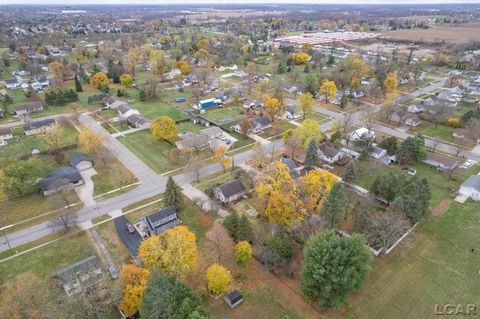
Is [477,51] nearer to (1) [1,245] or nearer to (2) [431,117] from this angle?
(2) [431,117]

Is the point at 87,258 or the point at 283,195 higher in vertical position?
the point at 283,195

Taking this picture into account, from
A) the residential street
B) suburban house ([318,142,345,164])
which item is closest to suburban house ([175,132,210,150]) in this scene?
the residential street

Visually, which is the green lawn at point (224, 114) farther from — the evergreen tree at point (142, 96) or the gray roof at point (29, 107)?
the gray roof at point (29, 107)

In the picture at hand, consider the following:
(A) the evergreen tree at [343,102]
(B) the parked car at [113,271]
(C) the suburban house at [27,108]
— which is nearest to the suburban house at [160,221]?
(B) the parked car at [113,271]

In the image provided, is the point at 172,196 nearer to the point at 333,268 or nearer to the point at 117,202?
the point at 117,202

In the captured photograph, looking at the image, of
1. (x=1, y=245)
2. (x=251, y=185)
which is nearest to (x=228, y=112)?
(x=251, y=185)
